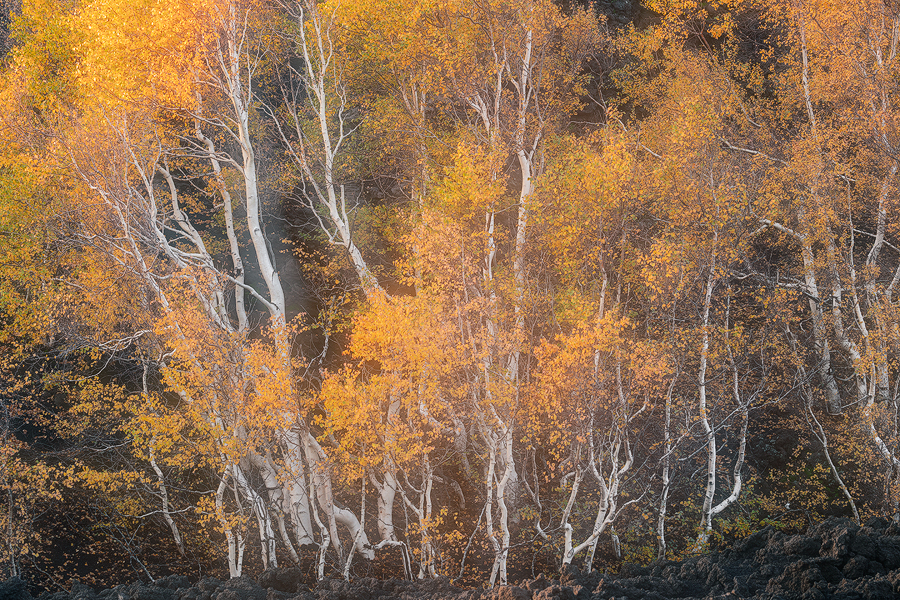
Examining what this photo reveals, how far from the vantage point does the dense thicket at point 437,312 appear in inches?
634

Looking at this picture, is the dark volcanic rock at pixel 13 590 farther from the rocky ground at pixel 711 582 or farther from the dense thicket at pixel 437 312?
the dense thicket at pixel 437 312

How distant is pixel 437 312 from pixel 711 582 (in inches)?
385

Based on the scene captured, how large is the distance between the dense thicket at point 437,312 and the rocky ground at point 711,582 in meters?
1.67

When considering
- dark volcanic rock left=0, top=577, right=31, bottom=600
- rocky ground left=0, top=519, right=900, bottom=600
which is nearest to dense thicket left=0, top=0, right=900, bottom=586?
rocky ground left=0, top=519, right=900, bottom=600

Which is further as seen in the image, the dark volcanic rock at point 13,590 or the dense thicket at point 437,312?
the dense thicket at point 437,312

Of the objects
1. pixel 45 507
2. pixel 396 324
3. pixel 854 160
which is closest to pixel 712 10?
pixel 854 160

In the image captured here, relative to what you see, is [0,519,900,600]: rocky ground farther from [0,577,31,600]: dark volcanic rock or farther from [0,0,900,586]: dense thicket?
[0,0,900,586]: dense thicket

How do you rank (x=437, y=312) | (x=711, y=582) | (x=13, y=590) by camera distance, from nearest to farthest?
(x=711, y=582) < (x=13, y=590) < (x=437, y=312)

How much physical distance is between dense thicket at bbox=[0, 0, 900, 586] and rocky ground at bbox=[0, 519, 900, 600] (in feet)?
5.47

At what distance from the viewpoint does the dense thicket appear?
16109 mm

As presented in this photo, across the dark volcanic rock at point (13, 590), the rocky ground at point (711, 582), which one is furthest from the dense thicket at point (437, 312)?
the dark volcanic rock at point (13, 590)

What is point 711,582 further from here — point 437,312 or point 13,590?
point 13,590

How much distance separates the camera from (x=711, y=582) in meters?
12.1

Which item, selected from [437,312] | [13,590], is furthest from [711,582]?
[13,590]
